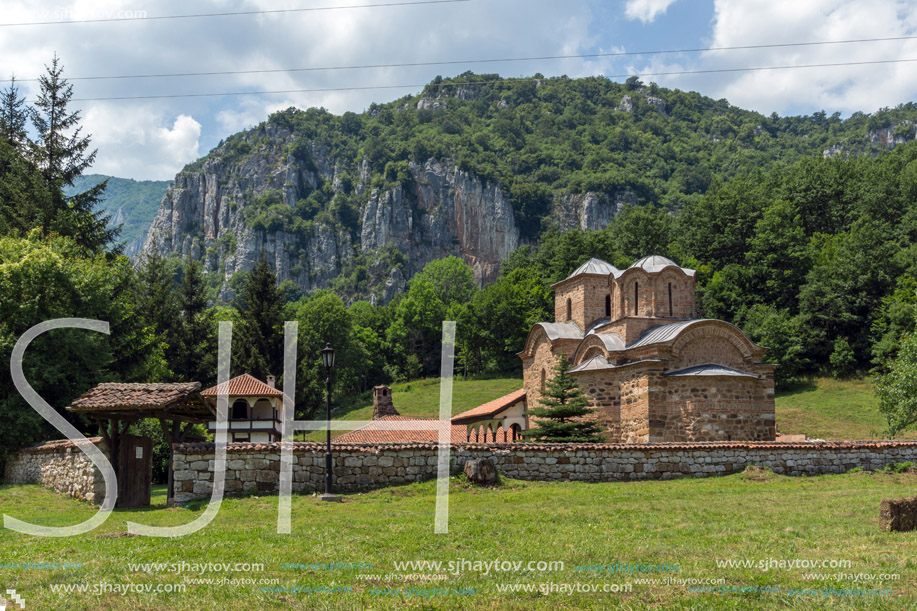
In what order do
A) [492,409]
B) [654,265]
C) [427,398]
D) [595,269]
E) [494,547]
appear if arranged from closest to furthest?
[494,547], [654,265], [595,269], [492,409], [427,398]

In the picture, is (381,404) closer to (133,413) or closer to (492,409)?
(492,409)

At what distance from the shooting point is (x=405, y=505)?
12.7 metres

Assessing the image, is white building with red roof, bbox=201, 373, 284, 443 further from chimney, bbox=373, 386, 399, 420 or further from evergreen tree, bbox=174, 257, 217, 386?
evergreen tree, bbox=174, 257, 217, 386

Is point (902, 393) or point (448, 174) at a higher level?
point (448, 174)

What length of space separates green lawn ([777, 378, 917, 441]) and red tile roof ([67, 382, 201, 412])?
85.4ft

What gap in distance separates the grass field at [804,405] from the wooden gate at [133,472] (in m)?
21.2

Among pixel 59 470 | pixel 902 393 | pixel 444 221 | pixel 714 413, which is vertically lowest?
pixel 59 470

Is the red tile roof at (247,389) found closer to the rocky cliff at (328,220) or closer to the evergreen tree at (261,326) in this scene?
the evergreen tree at (261,326)

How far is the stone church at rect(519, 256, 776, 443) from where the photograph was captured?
2120cm

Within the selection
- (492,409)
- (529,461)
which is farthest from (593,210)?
(529,461)

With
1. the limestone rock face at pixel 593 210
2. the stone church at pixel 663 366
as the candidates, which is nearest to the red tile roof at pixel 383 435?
the stone church at pixel 663 366

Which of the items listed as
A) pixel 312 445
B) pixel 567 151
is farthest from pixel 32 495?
pixel 567 151

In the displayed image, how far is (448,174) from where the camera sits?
416 feet

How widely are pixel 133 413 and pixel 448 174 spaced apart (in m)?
116
